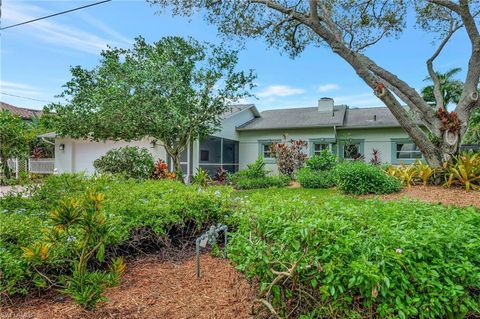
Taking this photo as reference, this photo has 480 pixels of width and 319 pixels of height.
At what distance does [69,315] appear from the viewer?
225 cm

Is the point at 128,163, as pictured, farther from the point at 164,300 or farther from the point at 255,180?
the point at 164,300

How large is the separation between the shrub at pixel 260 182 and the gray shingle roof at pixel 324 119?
5853 millimetres

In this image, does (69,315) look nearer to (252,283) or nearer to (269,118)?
(252,283)

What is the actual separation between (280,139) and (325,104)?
3.52 meters

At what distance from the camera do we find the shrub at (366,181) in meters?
7.97

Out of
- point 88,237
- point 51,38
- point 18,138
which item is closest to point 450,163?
point 88,237

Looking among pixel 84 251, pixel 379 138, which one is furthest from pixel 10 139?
pixel 379 138

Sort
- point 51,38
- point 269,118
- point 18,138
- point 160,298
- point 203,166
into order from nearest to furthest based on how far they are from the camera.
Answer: point 160,298 < point 51,38 < point 18,138 < point 203,166 < point 269,118

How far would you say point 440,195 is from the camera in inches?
291

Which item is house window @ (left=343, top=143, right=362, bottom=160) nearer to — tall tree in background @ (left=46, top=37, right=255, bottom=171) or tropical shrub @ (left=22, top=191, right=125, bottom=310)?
tall tree in background @ (left=46, top=37, right=255, bottom=171)

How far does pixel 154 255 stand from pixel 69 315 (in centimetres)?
130

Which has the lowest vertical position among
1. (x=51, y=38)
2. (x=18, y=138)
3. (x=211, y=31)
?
(x=18, y=138)

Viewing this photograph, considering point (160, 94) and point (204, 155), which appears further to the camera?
point (204, 155)

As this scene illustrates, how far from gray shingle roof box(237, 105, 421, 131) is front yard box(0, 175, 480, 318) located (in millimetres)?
13986
